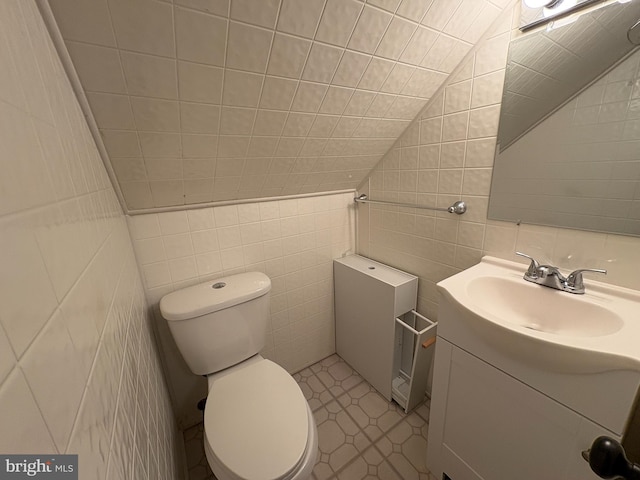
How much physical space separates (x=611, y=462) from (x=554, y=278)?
2.07ft

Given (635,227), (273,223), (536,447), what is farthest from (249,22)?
(536,447)

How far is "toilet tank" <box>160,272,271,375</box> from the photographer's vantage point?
1072 millimetres

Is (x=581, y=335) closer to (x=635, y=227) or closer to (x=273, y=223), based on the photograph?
(x=635, y=227)

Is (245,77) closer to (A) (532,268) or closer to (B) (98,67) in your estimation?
(B) (98,67)

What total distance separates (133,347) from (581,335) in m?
1.32

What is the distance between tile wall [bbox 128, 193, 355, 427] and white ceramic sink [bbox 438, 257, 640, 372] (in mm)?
Answer: 837

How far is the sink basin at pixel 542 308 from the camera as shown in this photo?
2.56ft

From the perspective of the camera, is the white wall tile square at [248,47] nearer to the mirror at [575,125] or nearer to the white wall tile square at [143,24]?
the white wall tile square at [143,24]

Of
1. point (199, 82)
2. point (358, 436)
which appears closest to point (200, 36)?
point (199, 82)

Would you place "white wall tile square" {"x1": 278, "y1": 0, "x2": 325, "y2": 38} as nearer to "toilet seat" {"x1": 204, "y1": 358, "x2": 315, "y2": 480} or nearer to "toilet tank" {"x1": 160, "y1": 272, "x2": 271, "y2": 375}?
"toilet tank" {"x1": 160, "y1": 272, "x2": 271, "y2": 375}

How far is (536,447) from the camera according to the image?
77 centimetres

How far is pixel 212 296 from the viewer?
113 cm

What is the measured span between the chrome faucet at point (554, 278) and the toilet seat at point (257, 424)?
0.94 meters

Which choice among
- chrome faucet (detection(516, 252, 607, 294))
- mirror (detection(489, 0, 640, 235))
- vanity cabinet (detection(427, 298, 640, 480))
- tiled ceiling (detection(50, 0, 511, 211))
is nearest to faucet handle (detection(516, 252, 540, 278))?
chrome faucet (detection(516, 252, 607, 294))
